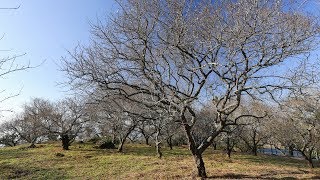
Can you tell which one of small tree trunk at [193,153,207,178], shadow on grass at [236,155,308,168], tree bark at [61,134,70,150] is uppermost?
tree bark at [61,134,70,150]

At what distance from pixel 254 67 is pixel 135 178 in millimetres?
9133

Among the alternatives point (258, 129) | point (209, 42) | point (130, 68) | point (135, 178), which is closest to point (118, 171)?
point (135, 178)

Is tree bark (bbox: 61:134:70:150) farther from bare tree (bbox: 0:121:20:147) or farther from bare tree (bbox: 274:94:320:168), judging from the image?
bare tree (bbox: 0:121:20:147)

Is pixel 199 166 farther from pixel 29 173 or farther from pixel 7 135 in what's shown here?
pixel 7 135

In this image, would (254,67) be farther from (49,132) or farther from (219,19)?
(49,132)

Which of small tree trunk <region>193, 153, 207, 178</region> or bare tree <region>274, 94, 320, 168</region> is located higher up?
bare tree <region>274, 94, 320, 168</region>

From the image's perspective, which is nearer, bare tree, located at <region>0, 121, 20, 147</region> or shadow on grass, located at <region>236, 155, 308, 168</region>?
shadow on grass, located at <region>236, 155, 308, 168</region>

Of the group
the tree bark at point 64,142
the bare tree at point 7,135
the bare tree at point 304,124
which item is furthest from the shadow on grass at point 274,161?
the bare tree at point 7,135

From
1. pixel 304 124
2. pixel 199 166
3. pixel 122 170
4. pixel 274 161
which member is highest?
pixel 304 124

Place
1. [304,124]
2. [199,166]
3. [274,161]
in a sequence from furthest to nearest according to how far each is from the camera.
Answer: [274,161], [304,124], [199,166]

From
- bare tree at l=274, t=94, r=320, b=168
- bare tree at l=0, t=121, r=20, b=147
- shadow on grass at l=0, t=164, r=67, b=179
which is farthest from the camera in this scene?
bare tree at l=0, t=121, r=20, b=147

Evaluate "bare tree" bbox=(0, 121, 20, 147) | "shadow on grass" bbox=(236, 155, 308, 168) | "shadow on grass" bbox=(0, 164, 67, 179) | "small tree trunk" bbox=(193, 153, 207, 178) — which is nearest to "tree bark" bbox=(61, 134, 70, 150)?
"shadow on grass" bbox=(0, 164, 67, 179)

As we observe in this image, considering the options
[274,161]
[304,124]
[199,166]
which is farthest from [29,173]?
[304,124]

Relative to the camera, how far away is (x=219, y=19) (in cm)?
1439
